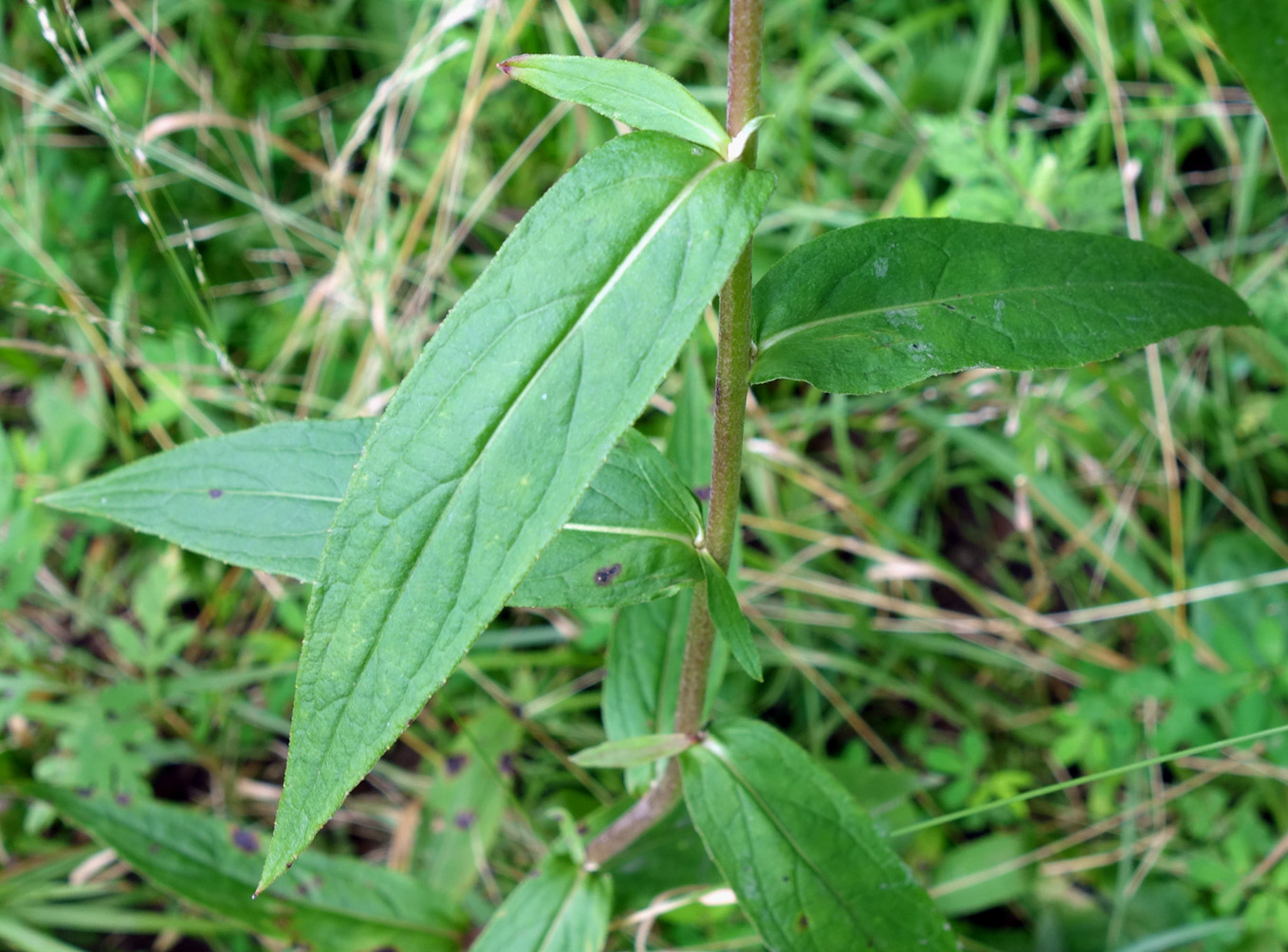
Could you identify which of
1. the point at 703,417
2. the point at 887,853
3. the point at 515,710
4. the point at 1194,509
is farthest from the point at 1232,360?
the point at 515,710

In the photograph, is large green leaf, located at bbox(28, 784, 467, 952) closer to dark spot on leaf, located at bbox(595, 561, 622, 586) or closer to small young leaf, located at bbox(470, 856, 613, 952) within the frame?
small young leaf, located at bbox(470, 856, 613, 952)

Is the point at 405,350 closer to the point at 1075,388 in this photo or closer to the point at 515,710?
the point at 515,710

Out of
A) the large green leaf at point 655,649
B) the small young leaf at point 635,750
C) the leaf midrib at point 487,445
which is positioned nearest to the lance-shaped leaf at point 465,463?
the leaf midrib at point 487,445

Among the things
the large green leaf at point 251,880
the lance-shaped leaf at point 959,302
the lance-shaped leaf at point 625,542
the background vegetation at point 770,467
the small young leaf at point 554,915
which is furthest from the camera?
the background vegetation at point 770,467

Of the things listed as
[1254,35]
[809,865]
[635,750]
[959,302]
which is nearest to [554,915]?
[635,750]

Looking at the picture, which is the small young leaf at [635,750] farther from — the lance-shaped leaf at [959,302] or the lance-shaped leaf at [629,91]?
the lance-shaped leaf at [629,91]

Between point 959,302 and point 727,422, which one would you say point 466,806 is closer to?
point 727,422
